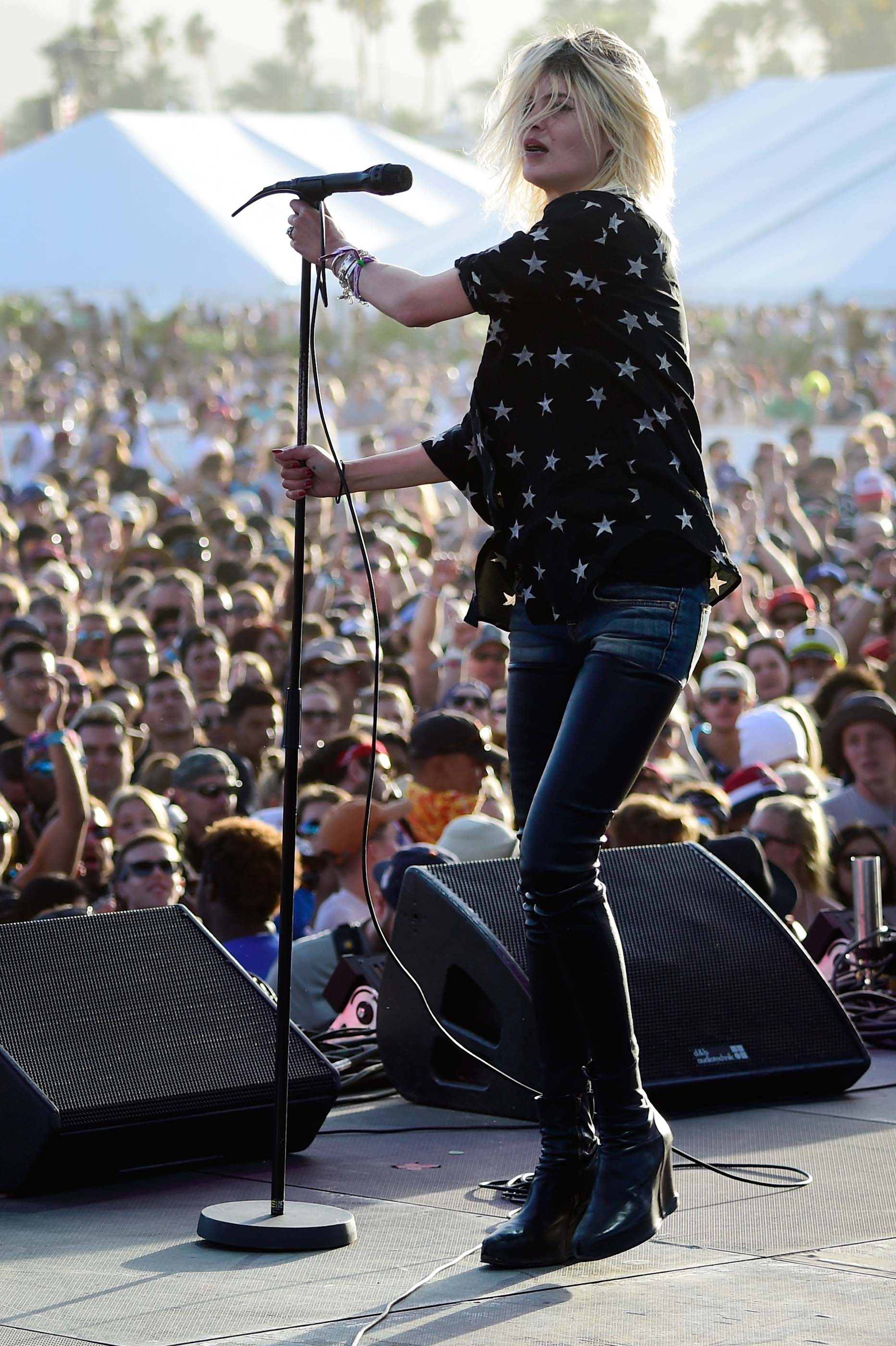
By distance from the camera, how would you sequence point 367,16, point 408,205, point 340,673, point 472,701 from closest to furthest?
point 472,701
point 340,673
point 408,205
point 367,16

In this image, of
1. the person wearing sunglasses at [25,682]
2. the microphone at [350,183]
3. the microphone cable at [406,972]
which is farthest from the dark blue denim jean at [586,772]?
the person wearing sunglasses at [25,682]

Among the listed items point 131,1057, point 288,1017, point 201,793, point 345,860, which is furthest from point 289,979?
point 201,793

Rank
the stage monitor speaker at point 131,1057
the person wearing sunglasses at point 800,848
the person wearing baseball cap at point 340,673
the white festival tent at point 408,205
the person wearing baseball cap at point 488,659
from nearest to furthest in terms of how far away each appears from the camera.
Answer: the stage monitor speaker at point 131,1057
the person wearing sunglasses at point 800,848
the person wearing baseball cap at point 340,673
the person wearing baseball cap at point 488,659
the white festival tent at point 408,205

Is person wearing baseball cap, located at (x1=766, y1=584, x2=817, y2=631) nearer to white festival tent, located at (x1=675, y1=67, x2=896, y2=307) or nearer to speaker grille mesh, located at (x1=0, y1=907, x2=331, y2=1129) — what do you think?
white festival tent, located at (x1=675, y1=67, x2=896, y2=307)

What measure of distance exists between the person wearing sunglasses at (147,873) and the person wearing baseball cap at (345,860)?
0.54 meters

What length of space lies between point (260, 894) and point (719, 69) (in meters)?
114

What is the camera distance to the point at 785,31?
110 meters

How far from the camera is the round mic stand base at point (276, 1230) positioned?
313 cm

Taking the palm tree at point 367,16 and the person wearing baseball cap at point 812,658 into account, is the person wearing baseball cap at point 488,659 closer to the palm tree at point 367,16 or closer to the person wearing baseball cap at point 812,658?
the person wearing baseball cap at point 812,658

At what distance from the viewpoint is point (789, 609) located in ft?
36.9

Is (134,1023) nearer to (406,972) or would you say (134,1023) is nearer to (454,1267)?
(406,972)

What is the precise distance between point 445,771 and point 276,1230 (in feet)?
12.9

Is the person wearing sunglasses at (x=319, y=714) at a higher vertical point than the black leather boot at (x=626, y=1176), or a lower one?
higher

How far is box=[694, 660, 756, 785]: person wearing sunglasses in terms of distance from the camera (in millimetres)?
8742
